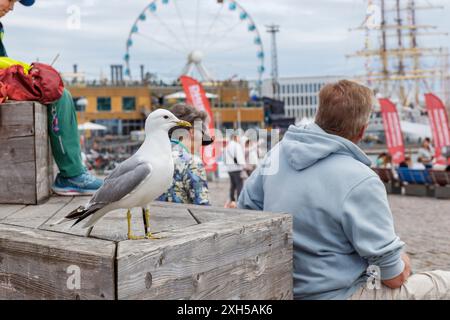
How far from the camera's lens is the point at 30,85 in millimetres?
3309

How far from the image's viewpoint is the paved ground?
699 centimetres

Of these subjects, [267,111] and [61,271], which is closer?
[61,271]

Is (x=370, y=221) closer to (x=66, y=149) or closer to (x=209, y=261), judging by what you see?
(x=209, y=261)

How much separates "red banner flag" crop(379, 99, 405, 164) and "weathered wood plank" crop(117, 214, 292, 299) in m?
17.6

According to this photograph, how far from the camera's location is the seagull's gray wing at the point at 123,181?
A: 1891mm

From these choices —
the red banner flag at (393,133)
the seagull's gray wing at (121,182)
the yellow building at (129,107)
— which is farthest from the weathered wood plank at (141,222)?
the yellow building at (129,107)

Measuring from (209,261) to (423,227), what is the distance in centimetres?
869

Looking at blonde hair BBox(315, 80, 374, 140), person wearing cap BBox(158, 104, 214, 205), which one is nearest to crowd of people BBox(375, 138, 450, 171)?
person wearing cap BBox(158, 104, 214, 205)

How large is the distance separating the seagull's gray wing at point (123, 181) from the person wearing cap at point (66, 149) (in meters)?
1.60

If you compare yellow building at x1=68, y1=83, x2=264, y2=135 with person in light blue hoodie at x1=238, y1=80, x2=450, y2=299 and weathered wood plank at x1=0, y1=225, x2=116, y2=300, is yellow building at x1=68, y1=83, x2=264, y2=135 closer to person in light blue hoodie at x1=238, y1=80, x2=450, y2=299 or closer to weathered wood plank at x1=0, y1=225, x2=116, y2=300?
person in light blue hoodie at x1=238, y1=80, x2=450, y2=299
